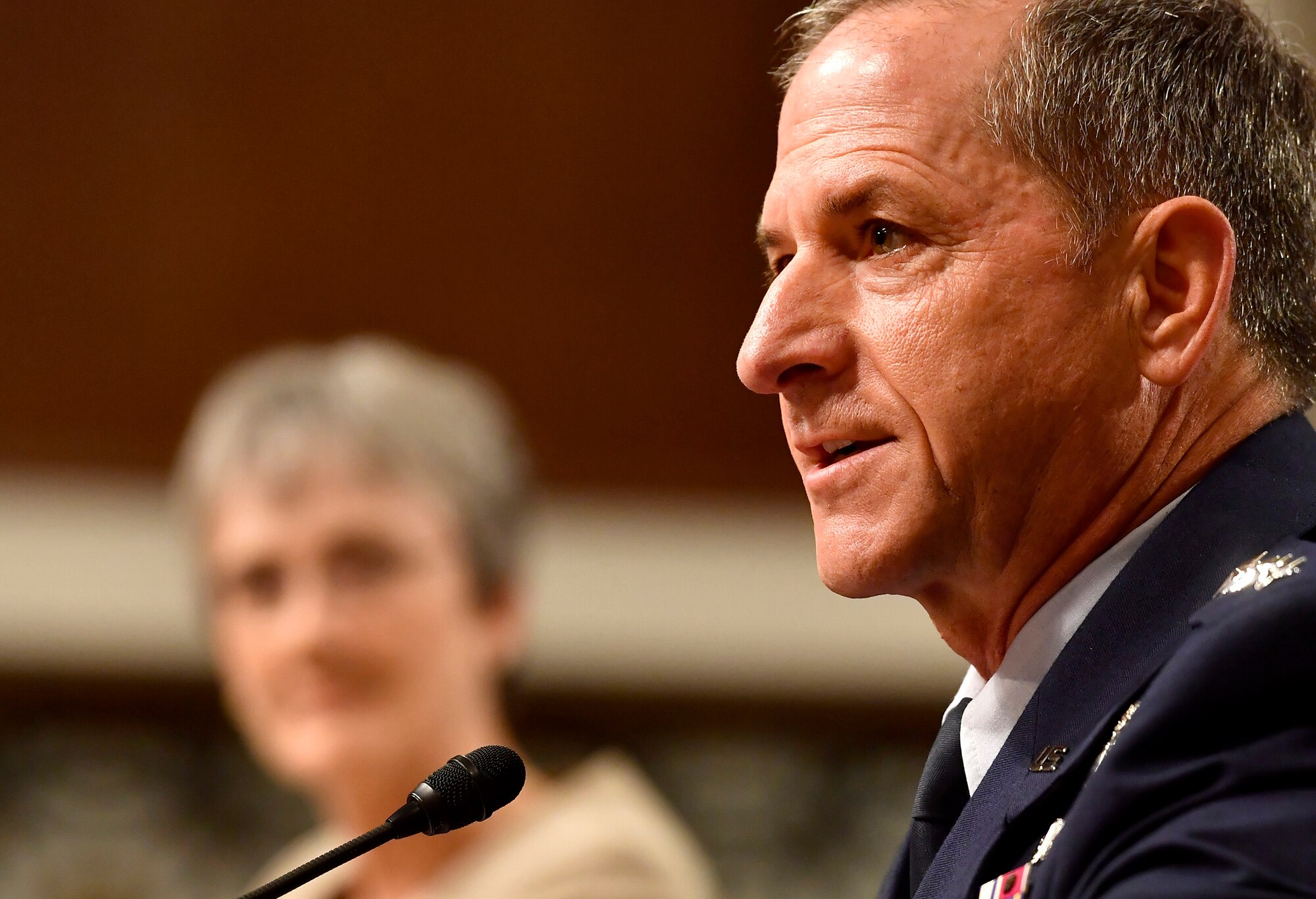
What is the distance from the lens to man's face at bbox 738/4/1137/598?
1.62m

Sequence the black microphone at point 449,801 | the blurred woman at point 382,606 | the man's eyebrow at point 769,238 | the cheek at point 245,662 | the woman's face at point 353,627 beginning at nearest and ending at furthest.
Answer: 1. the black microphone at point 449,801
2. the man's eyebrow at point 769,238
3. the blurred woman at point 382,606
4. the woman's face at point 353,627
5. the cheek at point 245,662

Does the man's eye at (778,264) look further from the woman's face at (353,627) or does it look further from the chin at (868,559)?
the woman's face at (353,627)

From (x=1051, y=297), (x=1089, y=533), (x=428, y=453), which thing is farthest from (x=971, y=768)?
(x=428, y=453)

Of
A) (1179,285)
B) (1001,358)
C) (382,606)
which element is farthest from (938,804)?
(382,606)

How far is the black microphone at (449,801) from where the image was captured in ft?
5.20

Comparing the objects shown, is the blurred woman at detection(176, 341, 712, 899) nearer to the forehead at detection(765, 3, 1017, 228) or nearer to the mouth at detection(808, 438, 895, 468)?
the mouth at detection(808, 438, 895, 468)

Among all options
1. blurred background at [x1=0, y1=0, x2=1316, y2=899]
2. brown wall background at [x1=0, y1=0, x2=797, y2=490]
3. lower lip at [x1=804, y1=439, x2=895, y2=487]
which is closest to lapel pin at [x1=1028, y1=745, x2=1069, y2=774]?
lower lip at [x1=804, y1=439, x2=895, y2=487]

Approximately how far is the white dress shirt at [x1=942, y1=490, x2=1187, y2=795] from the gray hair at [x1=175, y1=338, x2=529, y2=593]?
7.55 feet

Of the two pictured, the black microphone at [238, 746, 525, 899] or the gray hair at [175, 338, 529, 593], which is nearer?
the black microphone at [238, 746, 525, 899]

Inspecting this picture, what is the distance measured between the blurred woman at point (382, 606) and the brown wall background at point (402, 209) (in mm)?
2076

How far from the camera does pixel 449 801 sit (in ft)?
5.36

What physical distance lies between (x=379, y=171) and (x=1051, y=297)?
4.79 meters

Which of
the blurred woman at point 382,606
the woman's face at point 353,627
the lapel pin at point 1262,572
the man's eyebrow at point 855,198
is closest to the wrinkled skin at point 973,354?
the man's eyebrow at point 855,198

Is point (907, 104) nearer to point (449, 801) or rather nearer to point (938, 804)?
point (938, 804)
